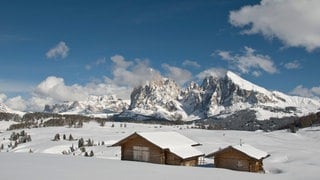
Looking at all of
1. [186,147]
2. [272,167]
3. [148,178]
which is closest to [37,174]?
[148,178]

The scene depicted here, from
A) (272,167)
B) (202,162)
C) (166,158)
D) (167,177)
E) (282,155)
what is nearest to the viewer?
(167,177)

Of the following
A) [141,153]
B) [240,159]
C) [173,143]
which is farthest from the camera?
[173,143]

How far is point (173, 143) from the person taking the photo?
214 ft

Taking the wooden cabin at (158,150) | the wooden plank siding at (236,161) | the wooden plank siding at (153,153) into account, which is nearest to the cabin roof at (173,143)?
the wooden cabin at (158,150)

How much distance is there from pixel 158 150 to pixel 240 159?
37.6ft

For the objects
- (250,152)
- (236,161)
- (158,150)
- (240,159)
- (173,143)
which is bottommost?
(236,161)

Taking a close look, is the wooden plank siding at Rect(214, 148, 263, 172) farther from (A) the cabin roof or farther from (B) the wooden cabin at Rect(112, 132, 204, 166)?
(B) the wooden cabin at Rect(112, 132, 204, 166)

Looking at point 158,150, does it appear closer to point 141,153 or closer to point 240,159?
point 141,153

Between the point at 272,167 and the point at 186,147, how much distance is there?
43.4ft

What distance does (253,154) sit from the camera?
6284 centimetres

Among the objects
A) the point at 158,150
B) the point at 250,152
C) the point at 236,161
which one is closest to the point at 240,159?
the point at 236,161

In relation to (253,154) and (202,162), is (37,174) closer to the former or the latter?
(253,154)

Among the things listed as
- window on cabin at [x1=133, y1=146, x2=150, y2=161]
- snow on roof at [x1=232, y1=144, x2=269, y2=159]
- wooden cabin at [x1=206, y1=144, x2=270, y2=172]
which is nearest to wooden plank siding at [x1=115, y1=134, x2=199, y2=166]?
window on cabin at [x1=133, y1=146, x2=150, y2=161]

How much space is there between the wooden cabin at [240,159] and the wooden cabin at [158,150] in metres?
3.40
